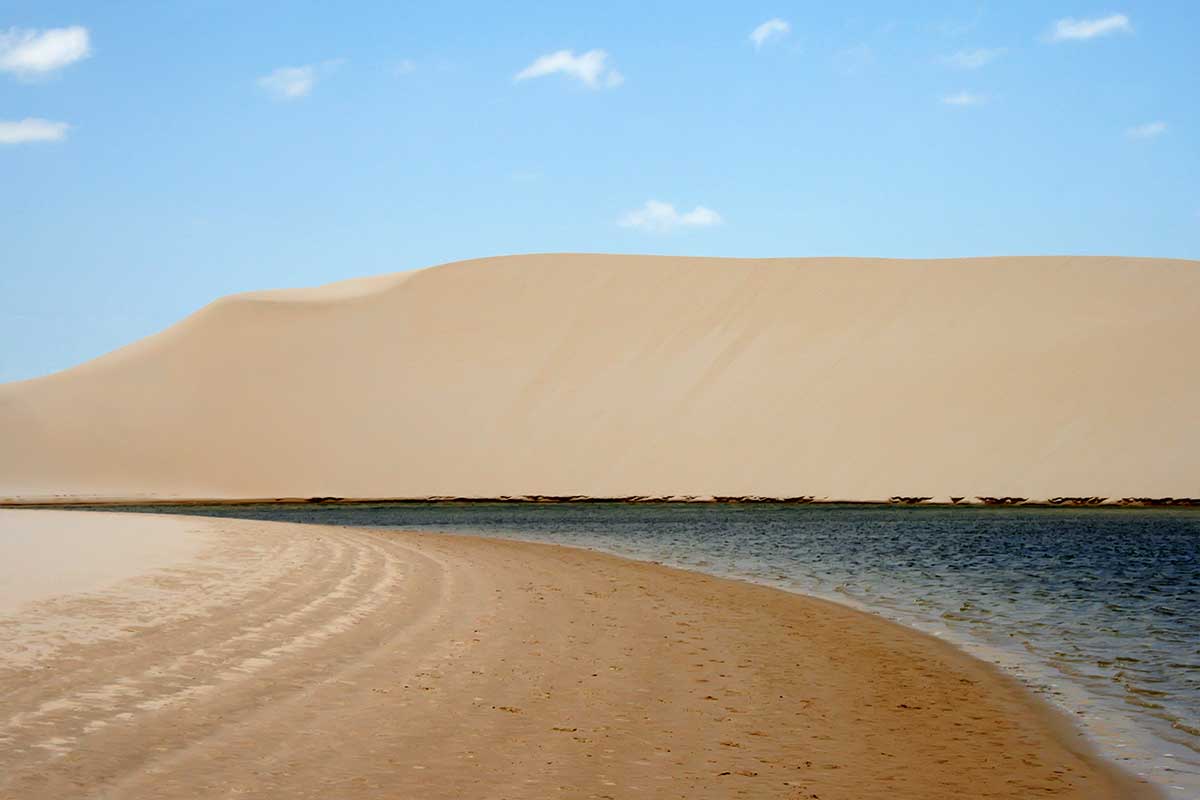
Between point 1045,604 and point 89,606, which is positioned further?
point 1045,604

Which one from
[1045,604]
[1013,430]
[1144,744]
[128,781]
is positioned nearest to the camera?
[128,781]

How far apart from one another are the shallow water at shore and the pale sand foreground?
61 cm

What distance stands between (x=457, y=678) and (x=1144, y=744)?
4.34m

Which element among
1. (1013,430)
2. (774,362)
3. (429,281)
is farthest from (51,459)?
(1013,430)

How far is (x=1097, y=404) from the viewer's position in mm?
60250

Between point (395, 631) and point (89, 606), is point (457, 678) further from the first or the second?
point (89, 606)

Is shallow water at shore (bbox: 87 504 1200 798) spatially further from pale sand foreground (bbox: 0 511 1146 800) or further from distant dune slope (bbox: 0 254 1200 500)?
distant dune slope (bbox: 0 254 1200 500)

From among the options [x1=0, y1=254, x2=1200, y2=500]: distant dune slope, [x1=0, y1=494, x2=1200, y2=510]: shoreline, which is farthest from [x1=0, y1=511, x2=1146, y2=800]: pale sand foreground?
[x1=0, y1=254, x2=1200, y2=500]: distant dune slope

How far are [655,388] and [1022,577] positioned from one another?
174ft

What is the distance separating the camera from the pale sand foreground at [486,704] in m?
6.06

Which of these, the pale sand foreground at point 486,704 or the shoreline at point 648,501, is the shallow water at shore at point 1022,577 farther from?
the shoreline at point 648,501

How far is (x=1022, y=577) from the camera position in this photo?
1956 cm

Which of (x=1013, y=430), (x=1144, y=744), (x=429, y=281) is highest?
(x=429, y=281)

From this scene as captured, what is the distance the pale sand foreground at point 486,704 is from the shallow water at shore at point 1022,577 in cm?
61
